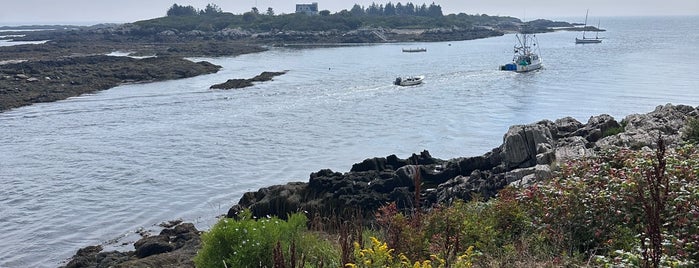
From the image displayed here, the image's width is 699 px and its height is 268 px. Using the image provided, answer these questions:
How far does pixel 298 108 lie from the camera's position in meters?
37.4


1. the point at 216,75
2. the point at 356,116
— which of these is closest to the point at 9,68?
the point at 216,75

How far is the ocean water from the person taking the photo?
728 inches

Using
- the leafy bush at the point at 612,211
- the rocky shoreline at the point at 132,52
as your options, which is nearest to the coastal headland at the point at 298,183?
the rocky shoreline at the point at 132,52

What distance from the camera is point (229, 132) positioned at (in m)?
30.5

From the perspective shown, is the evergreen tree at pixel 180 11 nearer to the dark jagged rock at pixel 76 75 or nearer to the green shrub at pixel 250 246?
the dark jagged rock at pixel 76 75

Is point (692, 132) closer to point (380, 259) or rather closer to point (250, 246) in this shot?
point (250, 246)

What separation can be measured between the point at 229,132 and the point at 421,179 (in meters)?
14.6

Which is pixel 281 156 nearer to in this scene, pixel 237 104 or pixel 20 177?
pixel 20 177

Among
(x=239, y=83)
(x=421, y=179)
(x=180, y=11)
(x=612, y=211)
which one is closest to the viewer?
(x=612, y=211)

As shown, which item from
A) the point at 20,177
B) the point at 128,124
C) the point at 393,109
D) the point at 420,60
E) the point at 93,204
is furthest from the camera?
the point at 420,60

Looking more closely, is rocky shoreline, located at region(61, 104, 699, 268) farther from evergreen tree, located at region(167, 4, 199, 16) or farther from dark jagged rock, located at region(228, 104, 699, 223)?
evergreen tree, located at region(167, 4, 199, 16)

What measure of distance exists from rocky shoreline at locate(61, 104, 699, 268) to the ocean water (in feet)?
4.54

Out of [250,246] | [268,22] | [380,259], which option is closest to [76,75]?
[250,246]

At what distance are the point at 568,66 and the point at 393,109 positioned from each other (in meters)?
30.5
